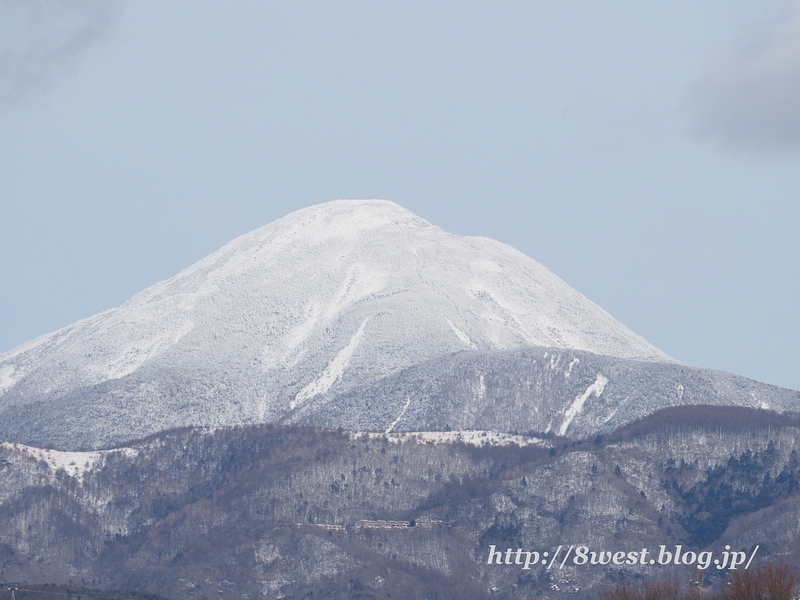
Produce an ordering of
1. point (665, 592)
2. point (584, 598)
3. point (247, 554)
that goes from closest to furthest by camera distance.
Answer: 1. point (665, 592)
2. point (584, 598)
3. point (247, 554)

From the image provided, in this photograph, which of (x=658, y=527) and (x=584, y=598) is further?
(x=658, y=527)

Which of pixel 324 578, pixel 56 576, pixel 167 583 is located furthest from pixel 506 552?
pixel 56 576

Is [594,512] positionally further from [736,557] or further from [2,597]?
[2,597]

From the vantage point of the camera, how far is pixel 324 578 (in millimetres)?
186250

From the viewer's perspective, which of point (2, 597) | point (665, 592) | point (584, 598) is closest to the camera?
point (665, 592)

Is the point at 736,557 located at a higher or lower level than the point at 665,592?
lower

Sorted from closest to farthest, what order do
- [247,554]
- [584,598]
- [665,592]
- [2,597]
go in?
[665,592]
[2,597]
[584,598]
[247,554]

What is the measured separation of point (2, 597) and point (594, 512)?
66.4m

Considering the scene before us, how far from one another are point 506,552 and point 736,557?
25.1 m

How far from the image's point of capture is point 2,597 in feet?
538

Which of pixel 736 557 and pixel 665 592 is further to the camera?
pixel 736 557

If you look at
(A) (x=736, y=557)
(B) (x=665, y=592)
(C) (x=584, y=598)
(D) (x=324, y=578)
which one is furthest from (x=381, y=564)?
(B) (x=665, y=592)

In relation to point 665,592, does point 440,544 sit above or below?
below

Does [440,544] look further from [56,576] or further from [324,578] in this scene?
[56,576]
